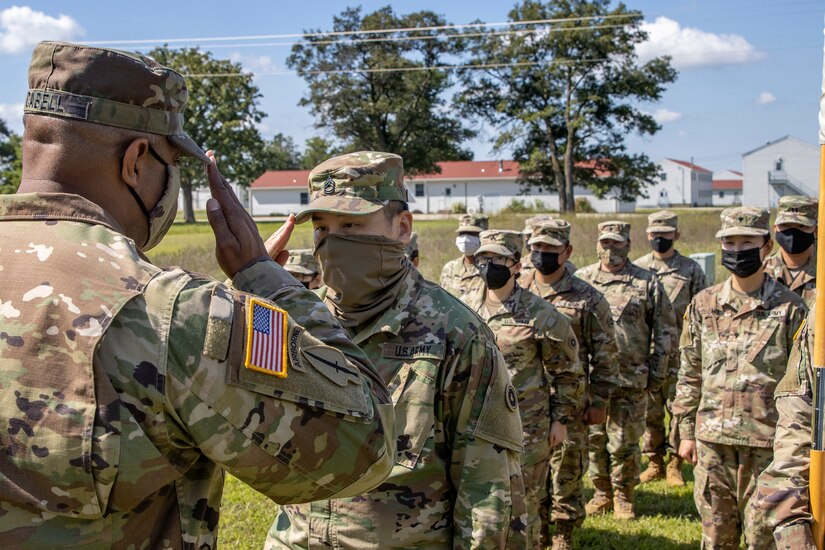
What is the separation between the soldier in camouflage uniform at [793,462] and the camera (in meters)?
2.88

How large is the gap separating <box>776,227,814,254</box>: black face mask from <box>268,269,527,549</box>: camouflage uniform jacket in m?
4.62

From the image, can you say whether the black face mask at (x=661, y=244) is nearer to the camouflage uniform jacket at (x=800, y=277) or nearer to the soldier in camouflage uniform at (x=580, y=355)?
the camouflage uniform jacket at (x=800, y=277)

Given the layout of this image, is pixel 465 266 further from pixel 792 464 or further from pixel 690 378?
pixel 792 464

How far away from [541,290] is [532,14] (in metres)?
38.1

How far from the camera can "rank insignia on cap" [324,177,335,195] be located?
316cm

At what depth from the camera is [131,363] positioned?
56.9 inches

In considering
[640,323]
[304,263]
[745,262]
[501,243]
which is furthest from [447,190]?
[745,262]

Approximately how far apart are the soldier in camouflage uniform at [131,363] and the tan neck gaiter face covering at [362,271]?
1339 mm

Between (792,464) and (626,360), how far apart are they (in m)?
4.79

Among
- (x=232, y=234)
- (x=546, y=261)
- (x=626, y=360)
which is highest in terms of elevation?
(x=232, y=234)

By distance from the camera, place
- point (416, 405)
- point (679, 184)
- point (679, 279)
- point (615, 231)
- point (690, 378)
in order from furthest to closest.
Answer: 1. point (679, 184)
2. point (679, 279)
3. point (615, 231)
4. point (690, 378)
5. point (416, 405)

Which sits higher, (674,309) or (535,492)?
(674,309)

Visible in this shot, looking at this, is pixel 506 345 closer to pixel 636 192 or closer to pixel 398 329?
pixel 398 329

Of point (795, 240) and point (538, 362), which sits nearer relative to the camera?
point (538, 362)
